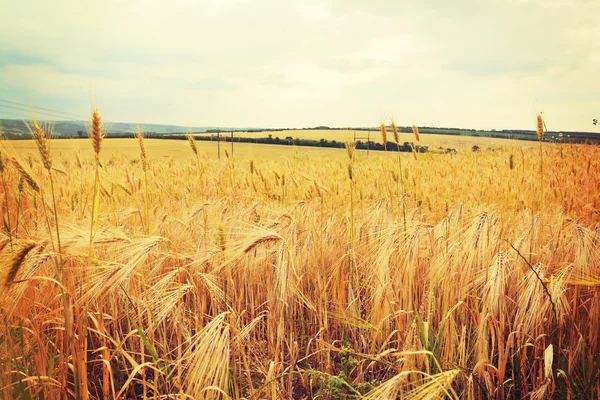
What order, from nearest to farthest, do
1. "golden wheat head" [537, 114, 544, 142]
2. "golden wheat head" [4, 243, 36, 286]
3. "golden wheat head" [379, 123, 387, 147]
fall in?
"golden wheat head" [4, 243, 36, 286], "golden wheat head" [537, 114, 544, 142], "golden wheat head" [379, 123, 387, 147]

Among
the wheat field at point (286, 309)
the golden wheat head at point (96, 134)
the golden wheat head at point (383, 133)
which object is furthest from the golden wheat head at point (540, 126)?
the golden wheat head at point (96, 134)

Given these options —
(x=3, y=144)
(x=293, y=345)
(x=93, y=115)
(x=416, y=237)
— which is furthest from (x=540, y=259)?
(x=3, y=144)

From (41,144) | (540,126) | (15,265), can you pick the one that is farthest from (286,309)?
(540,126)

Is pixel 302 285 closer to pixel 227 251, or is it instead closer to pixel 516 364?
pixel 227 251

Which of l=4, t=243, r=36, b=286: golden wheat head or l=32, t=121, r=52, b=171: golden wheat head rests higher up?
l=32, t=121, r=52, b=171: golden wheat head

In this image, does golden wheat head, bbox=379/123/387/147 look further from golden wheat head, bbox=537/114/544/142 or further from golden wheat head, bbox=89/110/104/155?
golden wheat head, bbox=89/110/104/155

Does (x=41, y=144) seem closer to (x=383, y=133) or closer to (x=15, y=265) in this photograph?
(x=15, y=265)

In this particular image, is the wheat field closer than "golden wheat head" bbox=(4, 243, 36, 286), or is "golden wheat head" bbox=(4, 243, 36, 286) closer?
"golden wheat head" bbox=(4, 243, 36, 286)

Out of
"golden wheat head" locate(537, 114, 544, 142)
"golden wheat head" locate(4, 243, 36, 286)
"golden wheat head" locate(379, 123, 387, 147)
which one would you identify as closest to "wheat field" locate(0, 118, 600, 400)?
"golden wheat head" locate(4, 243, 36, 286)

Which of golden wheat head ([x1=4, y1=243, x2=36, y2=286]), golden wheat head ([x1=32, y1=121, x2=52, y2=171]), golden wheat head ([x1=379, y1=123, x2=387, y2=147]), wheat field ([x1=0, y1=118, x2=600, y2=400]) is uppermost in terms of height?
golden wheat head ([x1=379, y1=123, x2=387, y2=147])

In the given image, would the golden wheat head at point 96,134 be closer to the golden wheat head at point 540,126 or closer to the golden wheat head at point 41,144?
the golden wheat head at point 41,144

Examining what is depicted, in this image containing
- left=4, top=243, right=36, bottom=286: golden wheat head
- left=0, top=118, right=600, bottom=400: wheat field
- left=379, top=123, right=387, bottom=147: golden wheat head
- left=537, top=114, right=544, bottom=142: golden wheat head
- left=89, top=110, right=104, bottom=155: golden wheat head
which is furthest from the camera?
left=379, top=123, right=387, bottom=147: golden wheat head

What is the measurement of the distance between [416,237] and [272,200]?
8.54 feet

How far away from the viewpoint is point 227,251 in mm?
1569
